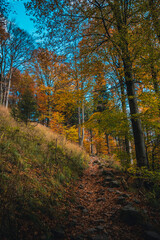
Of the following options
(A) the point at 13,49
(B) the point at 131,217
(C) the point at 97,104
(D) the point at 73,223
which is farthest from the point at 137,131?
(A) the point at 13,49

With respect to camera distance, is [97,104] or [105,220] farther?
[97,104]

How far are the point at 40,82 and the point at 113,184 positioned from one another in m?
14.7

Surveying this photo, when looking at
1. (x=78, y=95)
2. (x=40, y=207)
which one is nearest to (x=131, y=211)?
(x=40, y=207)

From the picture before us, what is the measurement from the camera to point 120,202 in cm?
318

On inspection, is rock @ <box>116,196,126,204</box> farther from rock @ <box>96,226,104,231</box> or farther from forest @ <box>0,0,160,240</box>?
rock @ <box>96,226,104,231</box>

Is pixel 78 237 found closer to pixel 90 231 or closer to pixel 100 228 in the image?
pixel 90 231

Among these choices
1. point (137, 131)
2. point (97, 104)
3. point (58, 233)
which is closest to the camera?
point (58, 233)

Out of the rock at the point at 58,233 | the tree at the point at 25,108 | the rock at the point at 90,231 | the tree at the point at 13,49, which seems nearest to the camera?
the rock at the point at 58,233

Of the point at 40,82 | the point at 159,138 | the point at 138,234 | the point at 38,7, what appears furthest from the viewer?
the point at 40,82

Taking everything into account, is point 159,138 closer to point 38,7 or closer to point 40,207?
point 40,207

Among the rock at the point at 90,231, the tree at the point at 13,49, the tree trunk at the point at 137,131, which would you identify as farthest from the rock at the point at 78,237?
the tree at the point at 13,49

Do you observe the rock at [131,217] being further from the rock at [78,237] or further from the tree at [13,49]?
the tree at [13,49]

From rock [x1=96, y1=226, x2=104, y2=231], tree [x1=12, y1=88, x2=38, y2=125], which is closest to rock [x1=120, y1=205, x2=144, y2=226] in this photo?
rock [x1=96, y1=226, x2=104, y2=231]

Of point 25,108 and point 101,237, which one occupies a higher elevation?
point 25,108
